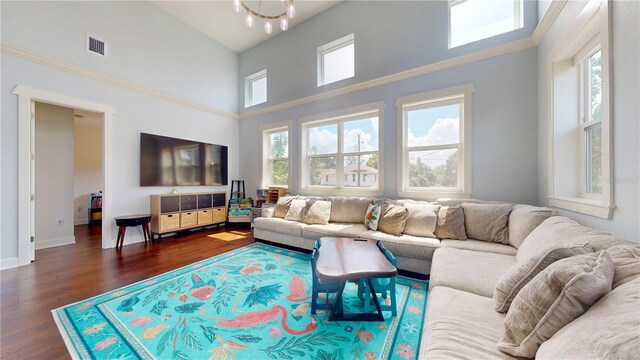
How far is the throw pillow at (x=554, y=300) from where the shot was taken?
2.60 ft

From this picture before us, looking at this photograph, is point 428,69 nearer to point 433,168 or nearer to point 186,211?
point 433,168

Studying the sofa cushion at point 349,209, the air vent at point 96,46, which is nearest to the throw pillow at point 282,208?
the sofa cushion at point 349,209

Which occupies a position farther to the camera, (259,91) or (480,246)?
(259,91)

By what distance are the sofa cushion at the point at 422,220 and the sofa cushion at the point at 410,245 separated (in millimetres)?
92

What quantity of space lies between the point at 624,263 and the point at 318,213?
300cm

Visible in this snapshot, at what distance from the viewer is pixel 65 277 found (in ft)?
8.43

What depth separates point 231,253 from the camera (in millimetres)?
3396

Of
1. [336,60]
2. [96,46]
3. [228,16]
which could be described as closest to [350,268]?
[336,60]

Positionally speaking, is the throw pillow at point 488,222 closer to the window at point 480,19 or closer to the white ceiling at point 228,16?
the window at point 480,19

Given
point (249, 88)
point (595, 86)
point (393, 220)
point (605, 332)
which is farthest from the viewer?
point (249, 88)

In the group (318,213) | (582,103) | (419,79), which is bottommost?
(318,213)

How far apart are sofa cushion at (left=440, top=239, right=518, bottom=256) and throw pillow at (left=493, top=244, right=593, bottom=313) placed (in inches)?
47.2

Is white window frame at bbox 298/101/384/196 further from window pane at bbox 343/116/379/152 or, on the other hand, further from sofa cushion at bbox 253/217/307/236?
sofa cushion at bbox 253/217/307/236

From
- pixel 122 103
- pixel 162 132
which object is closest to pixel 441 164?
pixel 162 132
